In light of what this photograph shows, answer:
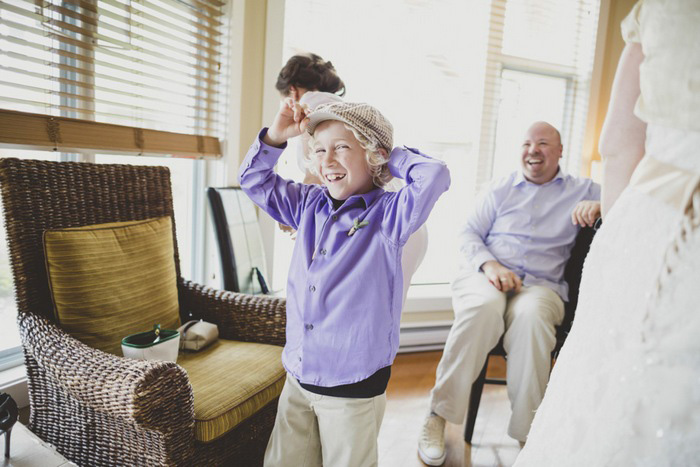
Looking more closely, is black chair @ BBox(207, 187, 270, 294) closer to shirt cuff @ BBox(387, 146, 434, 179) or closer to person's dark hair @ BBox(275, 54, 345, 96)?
person's dark hair @ BBox(275, 54, 345, 96)

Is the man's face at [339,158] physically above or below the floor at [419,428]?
above

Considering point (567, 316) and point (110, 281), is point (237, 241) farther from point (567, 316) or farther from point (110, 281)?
point (567, 316)

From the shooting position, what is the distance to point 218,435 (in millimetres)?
1222

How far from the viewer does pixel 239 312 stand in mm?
1709

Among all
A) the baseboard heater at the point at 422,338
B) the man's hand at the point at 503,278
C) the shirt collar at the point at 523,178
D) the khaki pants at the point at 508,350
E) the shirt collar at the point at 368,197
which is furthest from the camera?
the baseboard heater at the point at 422,338

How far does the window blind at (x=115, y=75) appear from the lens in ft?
5.09

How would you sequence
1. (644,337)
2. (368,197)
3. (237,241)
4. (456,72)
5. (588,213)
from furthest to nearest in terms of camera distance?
(456,72) < (237,241) < (588,213) < (368,197) < (644,337)

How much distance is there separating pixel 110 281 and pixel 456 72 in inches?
94.1

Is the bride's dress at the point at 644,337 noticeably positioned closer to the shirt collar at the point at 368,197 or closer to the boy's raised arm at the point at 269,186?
the shirt collar at the point at 368,197

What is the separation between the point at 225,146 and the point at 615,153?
1.98 m

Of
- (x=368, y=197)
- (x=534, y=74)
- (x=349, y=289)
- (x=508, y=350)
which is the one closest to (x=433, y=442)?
(x=508, y=350)

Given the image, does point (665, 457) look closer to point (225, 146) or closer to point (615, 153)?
point (615, 153)

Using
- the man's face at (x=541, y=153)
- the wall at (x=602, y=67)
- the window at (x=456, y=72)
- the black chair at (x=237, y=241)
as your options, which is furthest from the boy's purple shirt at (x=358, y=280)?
the wall at (x=602, y=67)

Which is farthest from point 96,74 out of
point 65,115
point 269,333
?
point 269,333
